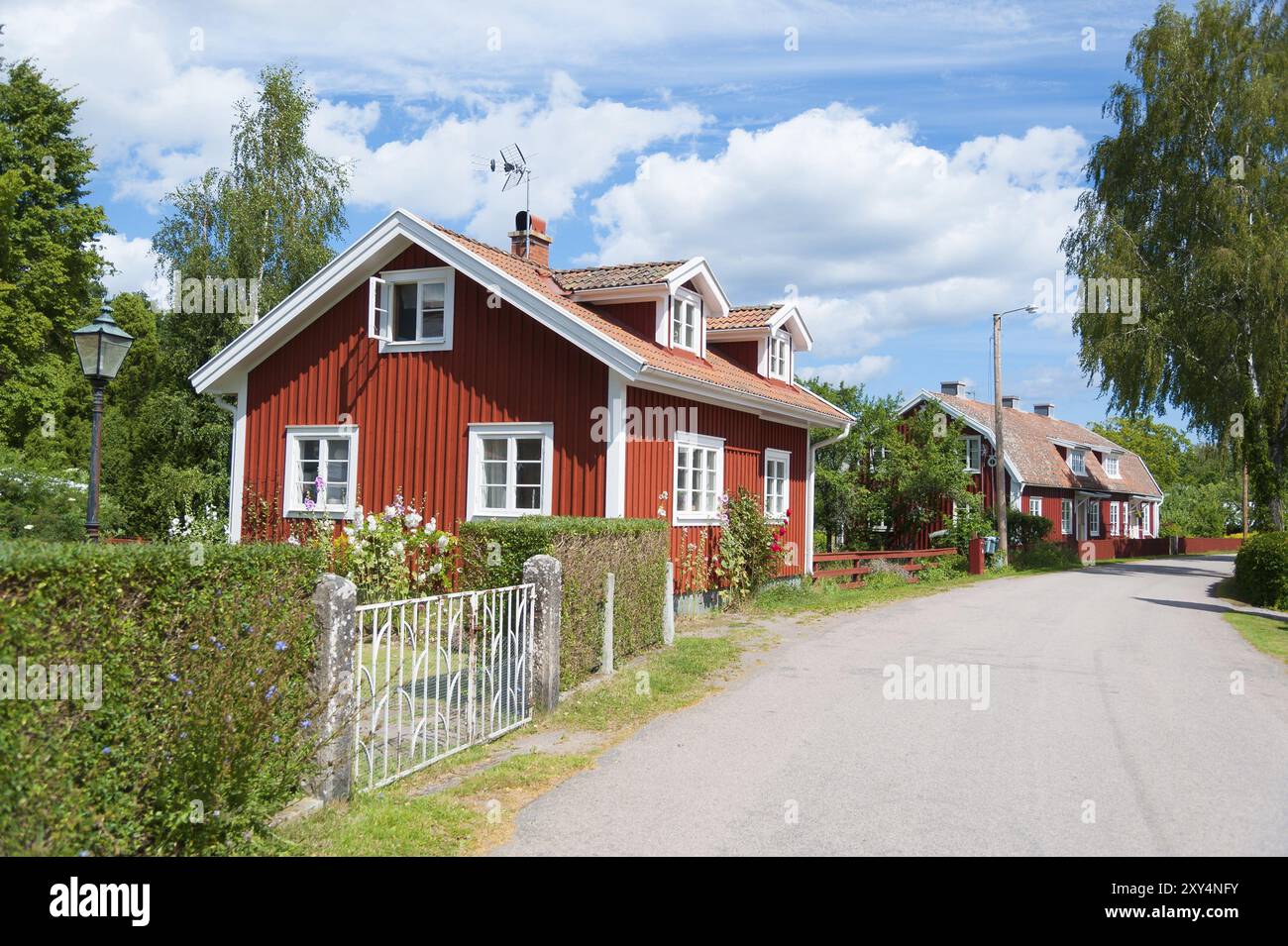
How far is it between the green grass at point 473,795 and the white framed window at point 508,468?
18.7 ft

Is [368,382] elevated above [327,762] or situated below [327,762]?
above

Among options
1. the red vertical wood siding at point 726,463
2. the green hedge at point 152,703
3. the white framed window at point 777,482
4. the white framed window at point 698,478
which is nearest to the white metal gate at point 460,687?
the green hedge at point 152,703

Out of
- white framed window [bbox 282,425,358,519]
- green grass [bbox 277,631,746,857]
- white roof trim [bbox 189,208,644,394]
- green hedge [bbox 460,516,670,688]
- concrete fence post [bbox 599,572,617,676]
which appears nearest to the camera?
green grass [bbox 277,631,746,857]

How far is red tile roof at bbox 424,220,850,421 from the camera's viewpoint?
1588 cm

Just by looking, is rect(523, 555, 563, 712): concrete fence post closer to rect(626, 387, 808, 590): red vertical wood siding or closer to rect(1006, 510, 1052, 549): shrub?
rect(626, 387, 808, 590): red vertical wood siding

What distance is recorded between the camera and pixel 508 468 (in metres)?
15.7

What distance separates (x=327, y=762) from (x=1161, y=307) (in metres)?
30.4

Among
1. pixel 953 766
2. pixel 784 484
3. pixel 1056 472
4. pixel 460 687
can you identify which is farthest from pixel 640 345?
pixel 1056 472

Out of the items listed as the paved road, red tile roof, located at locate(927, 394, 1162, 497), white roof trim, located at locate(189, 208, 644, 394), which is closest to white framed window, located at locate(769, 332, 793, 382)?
white roof trim, located at locate(189, 208, 644, 394)

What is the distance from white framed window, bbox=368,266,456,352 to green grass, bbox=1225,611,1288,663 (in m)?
13.1

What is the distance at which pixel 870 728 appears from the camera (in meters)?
8.60

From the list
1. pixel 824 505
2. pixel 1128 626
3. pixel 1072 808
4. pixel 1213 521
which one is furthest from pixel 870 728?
pixel 1213 521

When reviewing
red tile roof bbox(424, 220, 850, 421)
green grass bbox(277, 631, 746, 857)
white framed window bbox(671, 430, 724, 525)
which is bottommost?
green grass bbox(277, 631, 746, 857)

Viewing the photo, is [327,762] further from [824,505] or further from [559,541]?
[824,505]
